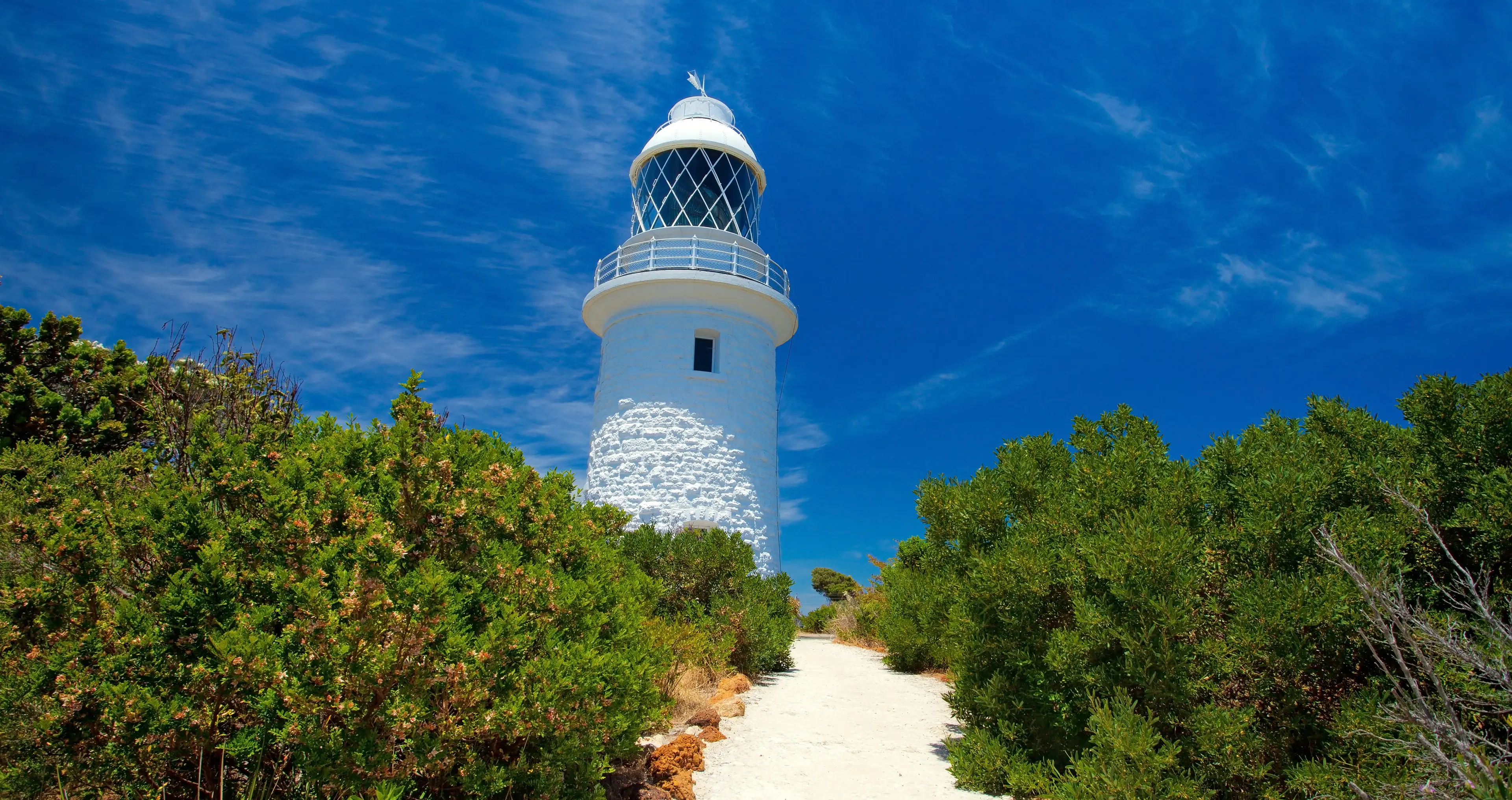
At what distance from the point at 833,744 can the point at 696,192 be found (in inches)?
514

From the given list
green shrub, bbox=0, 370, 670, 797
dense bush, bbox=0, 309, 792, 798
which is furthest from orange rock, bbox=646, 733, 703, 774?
green shrub, bbox=0, 370, 670, 797

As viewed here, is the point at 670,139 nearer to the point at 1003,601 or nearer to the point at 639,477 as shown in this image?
the point at 639,477

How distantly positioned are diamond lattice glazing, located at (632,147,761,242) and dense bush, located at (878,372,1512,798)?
1287 centimetres

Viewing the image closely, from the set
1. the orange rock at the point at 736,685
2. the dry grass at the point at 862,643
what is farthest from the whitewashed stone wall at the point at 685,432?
the orange rock at the point at 736,685

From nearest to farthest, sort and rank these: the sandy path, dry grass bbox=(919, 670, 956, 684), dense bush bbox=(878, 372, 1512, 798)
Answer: dense bush bbox=(878, 372, 1512, 798) → the sandy path → dry grass bbox=(919, 670, 956, 684)

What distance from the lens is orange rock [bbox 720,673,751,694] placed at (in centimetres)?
805

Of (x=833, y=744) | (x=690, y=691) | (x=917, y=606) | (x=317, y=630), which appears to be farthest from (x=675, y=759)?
(x=917, y=606)

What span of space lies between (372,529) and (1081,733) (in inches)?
175

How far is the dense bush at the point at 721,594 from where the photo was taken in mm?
9641

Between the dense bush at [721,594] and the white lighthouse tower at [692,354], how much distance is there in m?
3.07

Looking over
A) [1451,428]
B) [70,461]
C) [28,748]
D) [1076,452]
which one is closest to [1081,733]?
[1076,452]

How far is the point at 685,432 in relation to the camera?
14.9 meters

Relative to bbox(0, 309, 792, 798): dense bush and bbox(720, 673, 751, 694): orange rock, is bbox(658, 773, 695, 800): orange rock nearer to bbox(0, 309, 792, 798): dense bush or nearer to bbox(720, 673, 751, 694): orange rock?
bbox(0, 309, 792, 798): dense bush

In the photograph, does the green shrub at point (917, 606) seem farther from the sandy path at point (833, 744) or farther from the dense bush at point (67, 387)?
the dense bush at point (67, 387)
